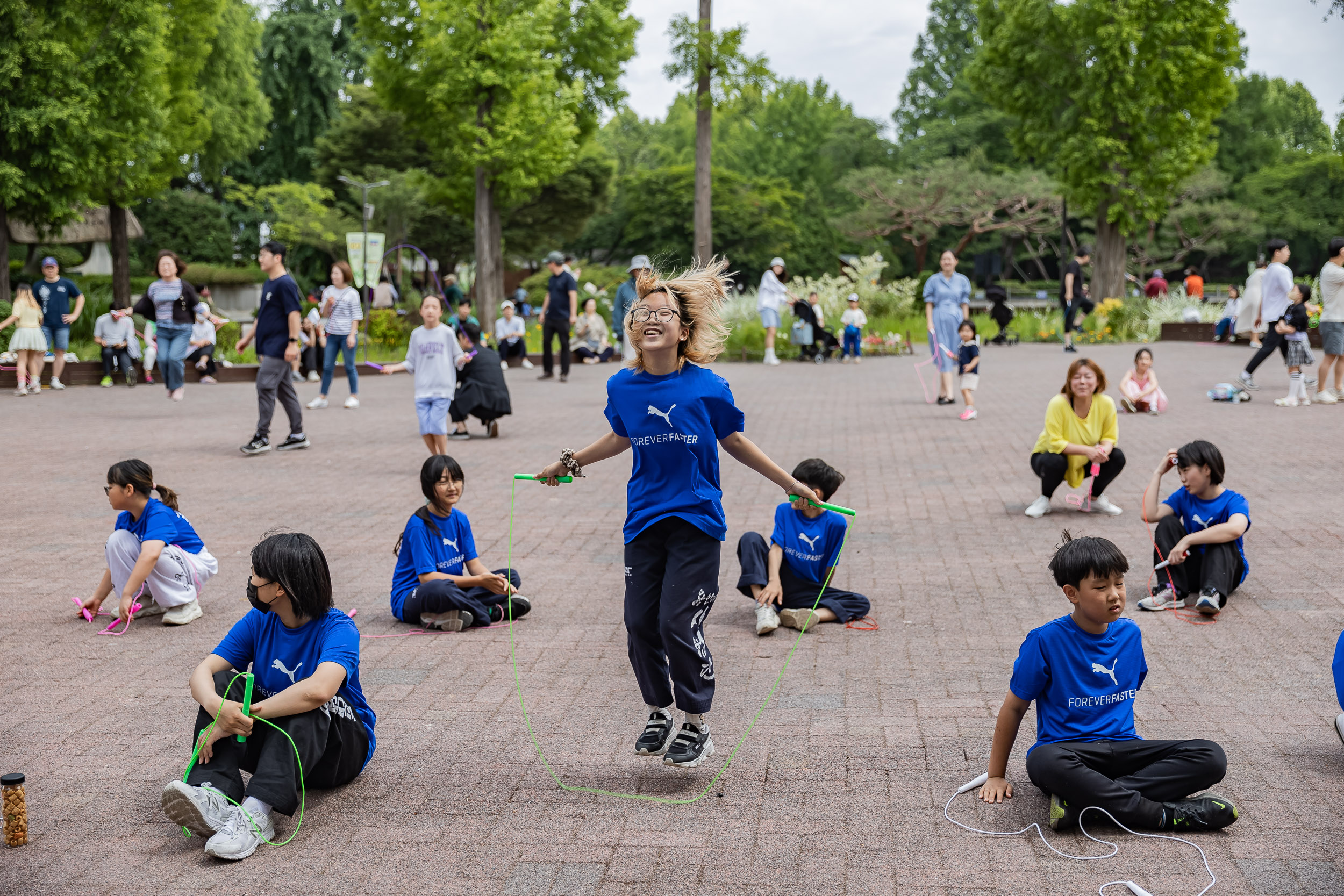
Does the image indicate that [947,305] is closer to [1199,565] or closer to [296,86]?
[1199,565]

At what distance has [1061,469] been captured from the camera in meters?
8.47

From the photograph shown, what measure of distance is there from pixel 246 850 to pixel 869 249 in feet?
167

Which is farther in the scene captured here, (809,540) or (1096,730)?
(809,540)

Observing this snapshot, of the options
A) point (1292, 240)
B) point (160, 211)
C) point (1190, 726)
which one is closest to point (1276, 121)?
point (1292, 240)

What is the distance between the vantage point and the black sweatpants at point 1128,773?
359 cm

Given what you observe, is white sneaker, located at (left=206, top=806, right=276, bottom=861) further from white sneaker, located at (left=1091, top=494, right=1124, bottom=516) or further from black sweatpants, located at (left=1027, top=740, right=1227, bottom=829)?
white sneaker, located at (left=1091, top=494, right=1124, bottom=516)

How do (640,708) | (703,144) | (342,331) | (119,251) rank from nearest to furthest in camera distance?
(640,708) < (342,331) < (703,144) < (119,251)

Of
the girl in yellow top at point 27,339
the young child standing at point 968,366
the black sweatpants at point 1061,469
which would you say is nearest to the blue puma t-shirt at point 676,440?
the black sweatpants at point 1061,469

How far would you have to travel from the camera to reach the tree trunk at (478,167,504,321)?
30656mm

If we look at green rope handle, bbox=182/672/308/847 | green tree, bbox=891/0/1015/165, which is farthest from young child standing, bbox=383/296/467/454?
green tree, bbox=891/0/1015/165

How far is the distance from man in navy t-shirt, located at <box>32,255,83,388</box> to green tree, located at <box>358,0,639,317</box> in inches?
494

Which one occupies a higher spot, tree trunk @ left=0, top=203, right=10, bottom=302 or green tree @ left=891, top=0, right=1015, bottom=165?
green tree @ left=891, top=0, right=1015, bottom=165

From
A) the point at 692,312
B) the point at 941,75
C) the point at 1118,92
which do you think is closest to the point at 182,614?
the point at 692,312

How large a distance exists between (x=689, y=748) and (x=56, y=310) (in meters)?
17.5
